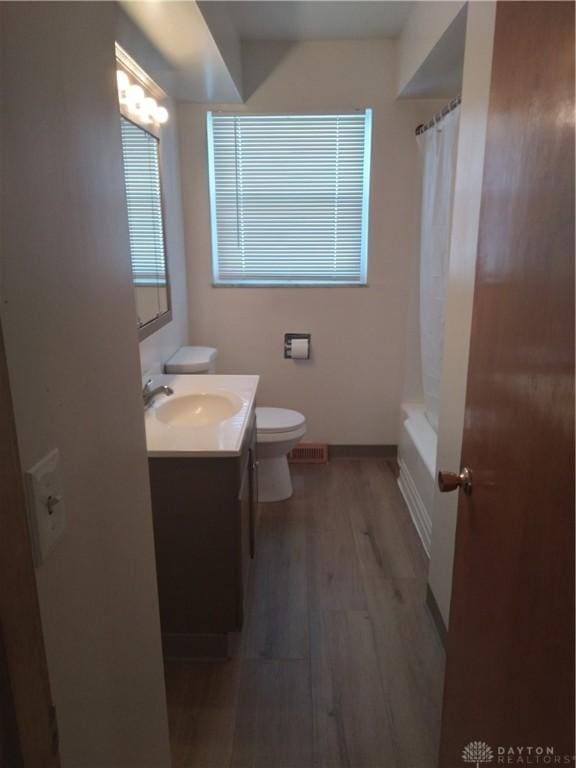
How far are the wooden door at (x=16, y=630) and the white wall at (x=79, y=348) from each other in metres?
0.08

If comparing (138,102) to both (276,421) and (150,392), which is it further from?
(276,421)

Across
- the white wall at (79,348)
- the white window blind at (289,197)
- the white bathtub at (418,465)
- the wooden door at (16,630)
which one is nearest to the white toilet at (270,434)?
the white bathtub at (418,465)

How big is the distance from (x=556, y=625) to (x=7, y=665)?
0.69 m

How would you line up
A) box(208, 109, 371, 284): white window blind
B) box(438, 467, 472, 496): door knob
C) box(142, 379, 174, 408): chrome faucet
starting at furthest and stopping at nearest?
box(208, 109, 371, 284): white window blind → box(142, 379, 174, 408): chrome faucet → box(438, 467, 472, 496): door knob

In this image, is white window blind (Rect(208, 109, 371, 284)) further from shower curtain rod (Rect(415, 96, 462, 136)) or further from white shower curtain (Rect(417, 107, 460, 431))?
white shower curtain (Rect(417, 107, 460, 431))

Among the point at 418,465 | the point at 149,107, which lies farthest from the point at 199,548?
the point at 149,107

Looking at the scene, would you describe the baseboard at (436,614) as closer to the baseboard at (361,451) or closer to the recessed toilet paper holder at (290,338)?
the baseboard at (361,451)

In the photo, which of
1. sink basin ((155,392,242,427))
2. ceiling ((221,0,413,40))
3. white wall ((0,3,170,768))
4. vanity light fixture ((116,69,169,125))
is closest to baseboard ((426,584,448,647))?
sink basin ((155,392,242,427))

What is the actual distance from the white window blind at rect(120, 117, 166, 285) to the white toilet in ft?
1.56

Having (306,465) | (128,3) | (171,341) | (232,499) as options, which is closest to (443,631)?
(232,499)

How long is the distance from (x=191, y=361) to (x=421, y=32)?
1.96 m

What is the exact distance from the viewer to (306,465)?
11.7ft

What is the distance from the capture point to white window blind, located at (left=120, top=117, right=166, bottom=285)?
2207 millimetres

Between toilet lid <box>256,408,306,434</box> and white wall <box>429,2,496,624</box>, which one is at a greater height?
white wall <box>429,2,496,624</box>
